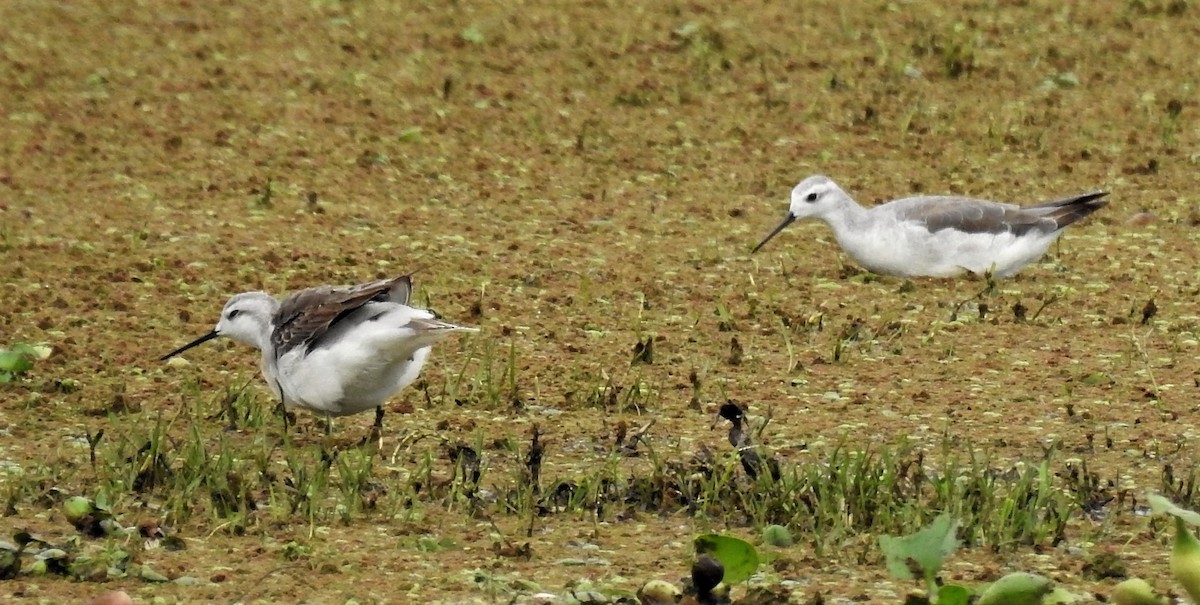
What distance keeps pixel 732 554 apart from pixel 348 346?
216 centimetres

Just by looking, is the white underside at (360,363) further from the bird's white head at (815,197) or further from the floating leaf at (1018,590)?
the bird's white head at (815,197)

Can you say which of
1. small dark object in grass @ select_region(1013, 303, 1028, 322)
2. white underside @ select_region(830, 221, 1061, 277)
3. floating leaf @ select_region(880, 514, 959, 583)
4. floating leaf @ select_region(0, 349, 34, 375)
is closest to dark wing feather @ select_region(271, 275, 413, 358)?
floating leaf @ select_region(0, 349, 34, 375)

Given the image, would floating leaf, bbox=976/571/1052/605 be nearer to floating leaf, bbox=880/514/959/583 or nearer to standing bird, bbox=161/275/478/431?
floating leaf, bbox=880/514/959/583

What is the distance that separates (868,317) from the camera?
929cm

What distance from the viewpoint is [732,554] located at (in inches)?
214

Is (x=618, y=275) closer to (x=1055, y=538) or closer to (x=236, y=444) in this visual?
(x=236, y=444)

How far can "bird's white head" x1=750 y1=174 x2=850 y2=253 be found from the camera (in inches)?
409

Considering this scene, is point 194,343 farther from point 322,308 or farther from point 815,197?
point 815,197

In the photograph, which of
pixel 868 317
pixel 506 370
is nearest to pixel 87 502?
pixel 506 370

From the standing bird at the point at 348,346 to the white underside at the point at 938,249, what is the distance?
3.33 m


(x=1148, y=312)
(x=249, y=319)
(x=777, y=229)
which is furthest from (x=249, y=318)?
(x=1148, y=312)

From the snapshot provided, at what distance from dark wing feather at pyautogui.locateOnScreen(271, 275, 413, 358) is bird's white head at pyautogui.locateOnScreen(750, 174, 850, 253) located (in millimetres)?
3344

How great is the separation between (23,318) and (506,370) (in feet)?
7.84

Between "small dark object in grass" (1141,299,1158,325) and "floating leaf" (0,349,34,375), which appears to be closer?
"floating leaf" (0,349,34,375)
